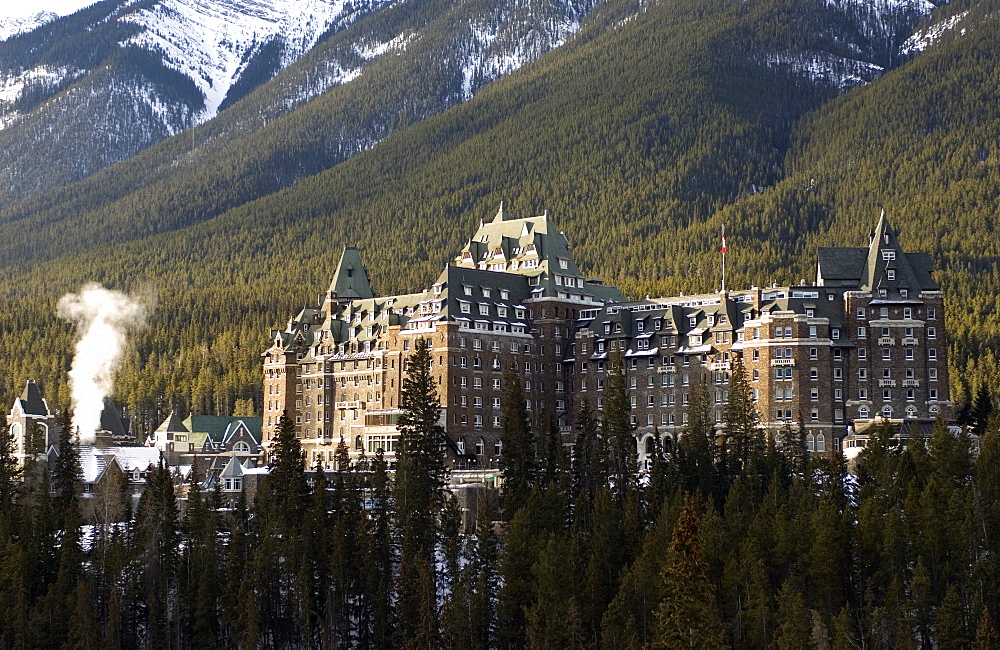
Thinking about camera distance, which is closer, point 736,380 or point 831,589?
point 831,589

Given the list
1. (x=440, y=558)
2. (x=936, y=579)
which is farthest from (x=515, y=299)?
(x=936, y=579)

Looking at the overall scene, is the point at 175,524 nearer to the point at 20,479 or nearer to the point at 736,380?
the point at 20,479

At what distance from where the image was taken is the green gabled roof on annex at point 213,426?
193500 millimetres

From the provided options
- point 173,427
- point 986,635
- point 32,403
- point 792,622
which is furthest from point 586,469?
point 32,403

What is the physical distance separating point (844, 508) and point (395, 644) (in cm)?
3578

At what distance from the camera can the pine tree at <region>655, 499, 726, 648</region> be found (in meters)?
106

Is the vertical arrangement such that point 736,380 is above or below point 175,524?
above

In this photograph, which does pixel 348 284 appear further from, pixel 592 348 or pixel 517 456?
pixel 517 456

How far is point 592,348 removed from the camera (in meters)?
178

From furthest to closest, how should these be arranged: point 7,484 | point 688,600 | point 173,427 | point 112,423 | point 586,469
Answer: point 112,423
point 173,427
point 7,484
point 586,469
point 688,600

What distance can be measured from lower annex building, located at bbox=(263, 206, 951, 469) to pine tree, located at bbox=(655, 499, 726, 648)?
180 ft

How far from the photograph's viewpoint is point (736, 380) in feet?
504

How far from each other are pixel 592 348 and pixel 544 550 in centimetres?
5635

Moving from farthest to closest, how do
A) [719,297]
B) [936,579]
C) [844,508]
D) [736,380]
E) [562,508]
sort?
[719,297] → [736,380] → [562,508] → [844,508] → [936,579]
